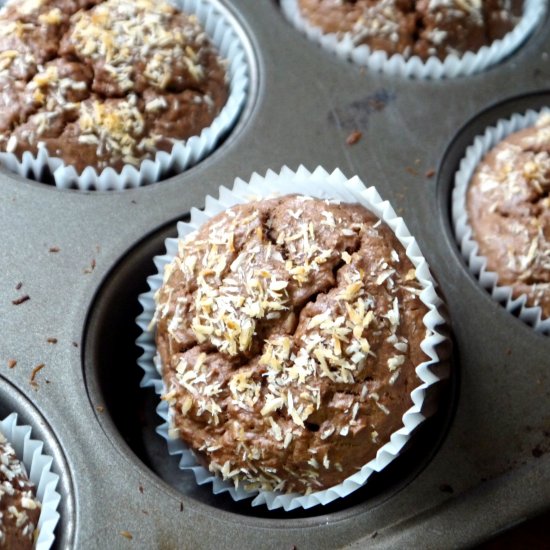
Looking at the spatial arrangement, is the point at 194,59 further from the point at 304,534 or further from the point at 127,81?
the point at 304,534

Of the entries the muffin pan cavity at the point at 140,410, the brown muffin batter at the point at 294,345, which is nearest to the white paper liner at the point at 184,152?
the muffin pan cavity at the point at 140,410

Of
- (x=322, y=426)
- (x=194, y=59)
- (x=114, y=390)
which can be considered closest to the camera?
Answer: (x=322, y=426)

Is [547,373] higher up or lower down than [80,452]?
higher up

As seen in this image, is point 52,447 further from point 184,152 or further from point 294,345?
point 184,152

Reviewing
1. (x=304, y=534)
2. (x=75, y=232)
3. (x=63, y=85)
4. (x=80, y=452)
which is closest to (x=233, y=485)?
(x=304, y=534)

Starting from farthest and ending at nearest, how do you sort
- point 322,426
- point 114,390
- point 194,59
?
point 194,59
point 114,390
point 322,426

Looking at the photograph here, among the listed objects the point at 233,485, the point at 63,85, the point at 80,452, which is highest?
the point at 63,85

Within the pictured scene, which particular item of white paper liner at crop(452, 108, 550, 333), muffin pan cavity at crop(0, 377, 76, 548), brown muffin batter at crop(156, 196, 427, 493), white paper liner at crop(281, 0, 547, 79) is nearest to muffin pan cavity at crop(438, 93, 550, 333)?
white paper liner at crop(452, 108, 550, 333)
